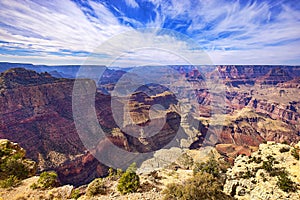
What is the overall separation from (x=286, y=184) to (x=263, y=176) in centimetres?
156

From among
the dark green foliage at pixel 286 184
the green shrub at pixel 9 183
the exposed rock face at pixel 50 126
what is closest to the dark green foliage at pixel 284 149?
the dark green foliage at pixel 286 184

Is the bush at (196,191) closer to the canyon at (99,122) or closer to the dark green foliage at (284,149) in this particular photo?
the dark green foliage at (284,149)

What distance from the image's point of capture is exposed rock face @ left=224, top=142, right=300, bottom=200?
985 cm

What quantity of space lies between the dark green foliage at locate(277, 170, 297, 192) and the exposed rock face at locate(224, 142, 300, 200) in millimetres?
127

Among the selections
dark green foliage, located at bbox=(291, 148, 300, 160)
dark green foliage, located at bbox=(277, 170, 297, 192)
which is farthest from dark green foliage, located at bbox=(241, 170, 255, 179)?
dark green foliage, located at bbox=(291, 148, 300, 160)

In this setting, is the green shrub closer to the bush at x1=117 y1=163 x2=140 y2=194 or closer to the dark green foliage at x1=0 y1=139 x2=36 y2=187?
the dark green foliage at x1=0 y1=139 x2=36 y2=187

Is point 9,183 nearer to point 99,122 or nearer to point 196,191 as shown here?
point 196,191

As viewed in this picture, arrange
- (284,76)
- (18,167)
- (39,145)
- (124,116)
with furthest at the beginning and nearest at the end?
(284,76) < (124,116) < (39,145) < (18,167)

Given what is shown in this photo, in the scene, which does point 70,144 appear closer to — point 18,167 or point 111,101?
point 18,167

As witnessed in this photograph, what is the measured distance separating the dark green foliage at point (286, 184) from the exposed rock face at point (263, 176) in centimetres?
13

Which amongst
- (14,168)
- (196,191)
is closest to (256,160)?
(196,191)

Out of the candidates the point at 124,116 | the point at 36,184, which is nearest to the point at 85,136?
the point at 124,116

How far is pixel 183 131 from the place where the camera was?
57156mm

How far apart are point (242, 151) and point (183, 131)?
64.0ft
